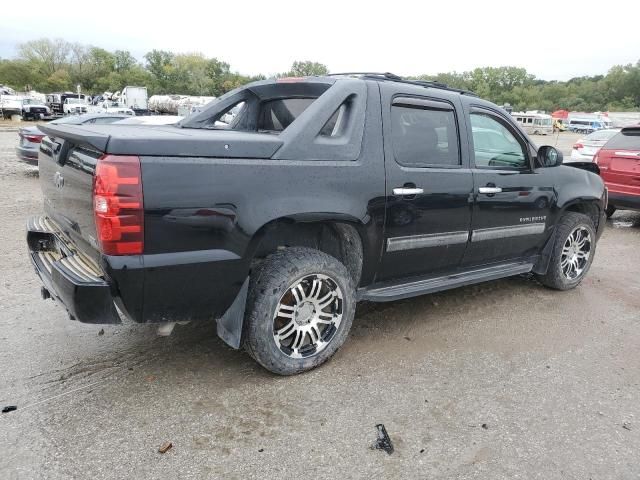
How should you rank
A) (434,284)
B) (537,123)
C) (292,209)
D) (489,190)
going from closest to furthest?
(292,209) < (434,284) < (489,190) < (537,123)

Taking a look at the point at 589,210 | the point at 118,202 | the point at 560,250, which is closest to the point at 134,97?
the point at 589,210

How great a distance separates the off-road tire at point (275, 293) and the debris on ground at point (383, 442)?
741mm

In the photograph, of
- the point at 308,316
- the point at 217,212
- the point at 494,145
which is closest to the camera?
the point at 217,212

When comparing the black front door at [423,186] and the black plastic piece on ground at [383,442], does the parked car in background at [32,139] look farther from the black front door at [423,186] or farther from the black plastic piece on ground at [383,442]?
the black plastic piece on ground at [383,442]

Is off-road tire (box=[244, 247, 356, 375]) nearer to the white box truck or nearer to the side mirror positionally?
the side mirror

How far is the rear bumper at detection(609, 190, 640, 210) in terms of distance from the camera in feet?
26.4

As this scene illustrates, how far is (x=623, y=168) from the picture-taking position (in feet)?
27.0

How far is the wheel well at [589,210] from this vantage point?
5.22 m

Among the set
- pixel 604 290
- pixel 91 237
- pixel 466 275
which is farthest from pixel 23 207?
pixel 604 290

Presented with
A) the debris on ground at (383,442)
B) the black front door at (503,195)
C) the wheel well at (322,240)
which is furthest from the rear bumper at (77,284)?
the black front door at (503,195)

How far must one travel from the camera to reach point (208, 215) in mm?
2760

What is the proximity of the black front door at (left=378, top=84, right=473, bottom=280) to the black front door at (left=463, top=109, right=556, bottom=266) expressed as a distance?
166 millimetres

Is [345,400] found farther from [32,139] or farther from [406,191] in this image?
[32,139]

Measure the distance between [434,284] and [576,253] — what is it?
2.13 metres
